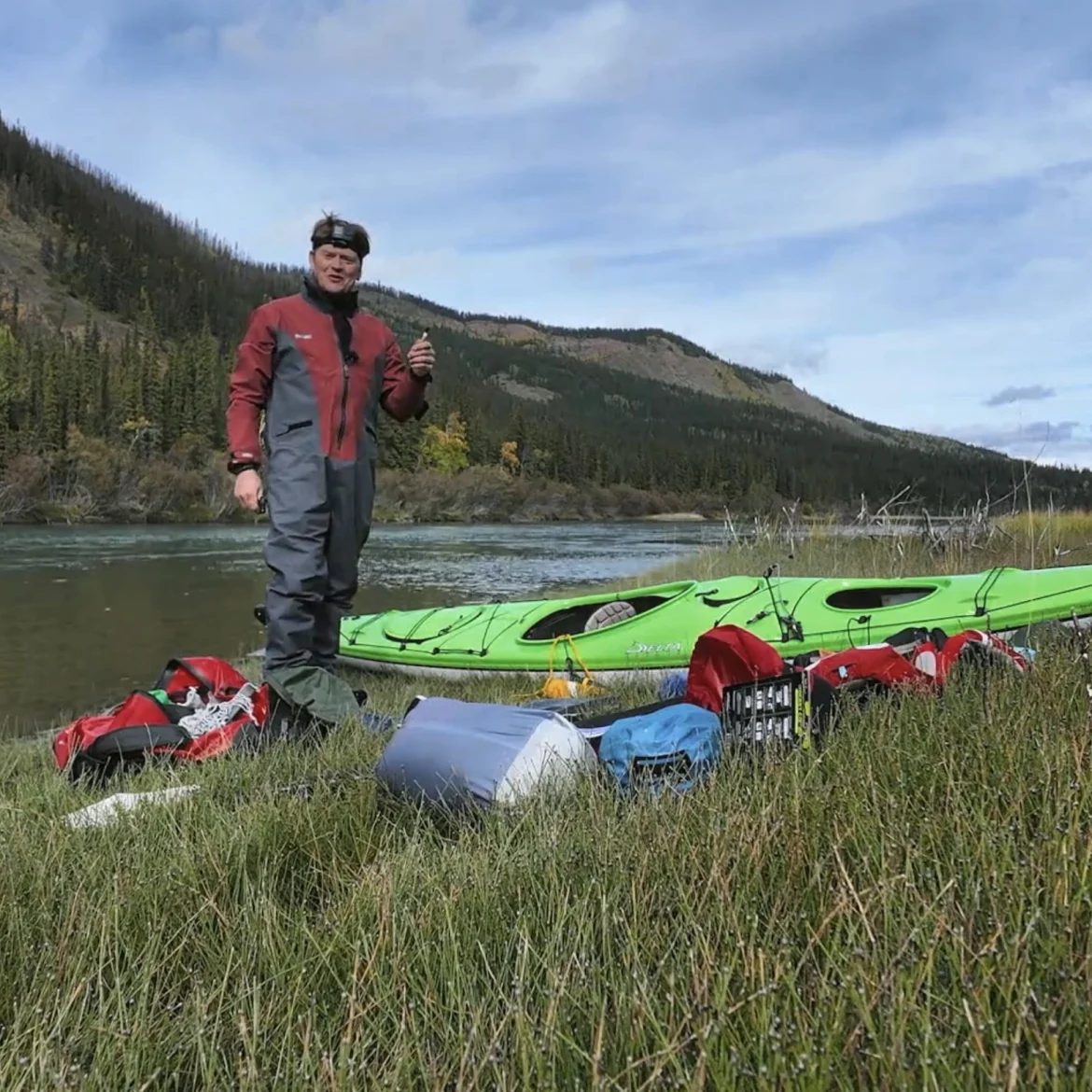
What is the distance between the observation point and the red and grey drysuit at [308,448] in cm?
335

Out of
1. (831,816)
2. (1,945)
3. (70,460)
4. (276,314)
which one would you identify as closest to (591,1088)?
(831,816)

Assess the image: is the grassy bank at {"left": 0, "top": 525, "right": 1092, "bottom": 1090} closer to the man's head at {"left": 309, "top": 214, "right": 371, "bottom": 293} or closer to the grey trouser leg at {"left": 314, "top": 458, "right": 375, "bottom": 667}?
the grey trouser leg at {"left": 314, "top": 458, "right": 375, "bottom": 667}

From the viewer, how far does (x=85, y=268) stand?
105m

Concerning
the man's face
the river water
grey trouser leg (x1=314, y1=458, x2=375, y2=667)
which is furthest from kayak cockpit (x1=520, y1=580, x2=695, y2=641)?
the river water

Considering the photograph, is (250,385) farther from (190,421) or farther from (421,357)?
(190,421)

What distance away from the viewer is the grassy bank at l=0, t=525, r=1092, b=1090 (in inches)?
37.2

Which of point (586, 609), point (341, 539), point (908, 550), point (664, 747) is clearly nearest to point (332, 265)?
point (341, 539)

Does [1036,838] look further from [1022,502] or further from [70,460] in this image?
[70,460]

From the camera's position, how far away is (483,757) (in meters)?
2.06

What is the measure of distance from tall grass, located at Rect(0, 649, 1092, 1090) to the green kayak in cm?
273

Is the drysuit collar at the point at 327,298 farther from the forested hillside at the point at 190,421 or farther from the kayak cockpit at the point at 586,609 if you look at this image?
the forested hillside at the point at 190,421

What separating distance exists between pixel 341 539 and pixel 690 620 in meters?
2.47

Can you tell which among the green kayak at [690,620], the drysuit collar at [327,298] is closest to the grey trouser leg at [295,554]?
the drysuit collar at [327,298]

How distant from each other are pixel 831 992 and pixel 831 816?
→ 0.61 m
